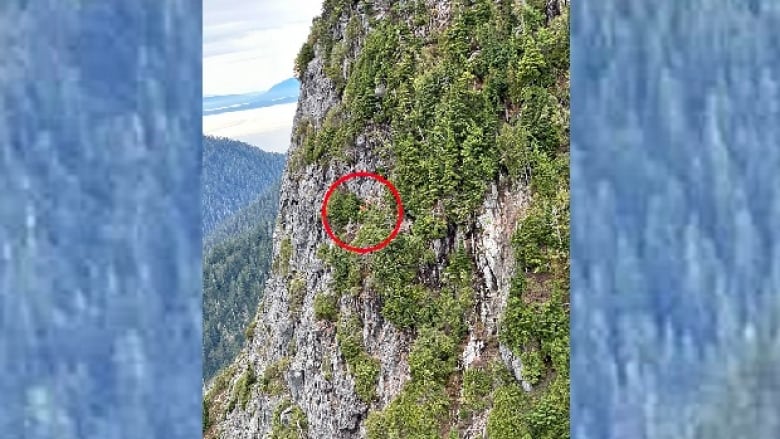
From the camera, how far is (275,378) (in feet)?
29.6

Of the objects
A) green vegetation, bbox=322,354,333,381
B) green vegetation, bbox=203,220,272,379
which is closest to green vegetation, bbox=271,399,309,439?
green vegetation, bbox=322,354,333,381

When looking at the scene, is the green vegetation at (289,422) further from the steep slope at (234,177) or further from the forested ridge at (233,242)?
the steep slope at (234,177)

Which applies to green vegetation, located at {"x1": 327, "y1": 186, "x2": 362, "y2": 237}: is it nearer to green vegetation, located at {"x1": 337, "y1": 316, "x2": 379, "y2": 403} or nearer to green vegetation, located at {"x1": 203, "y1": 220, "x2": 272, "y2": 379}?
green vegetation, located at {"x1": 337, "y1": 316, "x2": 379, "y2": 403}

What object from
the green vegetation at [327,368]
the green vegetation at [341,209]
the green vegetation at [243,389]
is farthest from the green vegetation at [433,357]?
the green vegetation at [243,389]

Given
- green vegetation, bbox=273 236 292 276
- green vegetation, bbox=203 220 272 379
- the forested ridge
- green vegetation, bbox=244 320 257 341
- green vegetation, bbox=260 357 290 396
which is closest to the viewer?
green vegetation, bbox=260 357 290 396

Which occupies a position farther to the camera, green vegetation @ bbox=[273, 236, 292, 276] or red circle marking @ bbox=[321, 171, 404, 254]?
green vegetation @ bbox=[273, 236, 292, 276]

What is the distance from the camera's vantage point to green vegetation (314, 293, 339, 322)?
8062 mm

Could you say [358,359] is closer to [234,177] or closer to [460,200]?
[460,200]

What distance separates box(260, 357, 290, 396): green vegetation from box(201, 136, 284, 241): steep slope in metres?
18.3

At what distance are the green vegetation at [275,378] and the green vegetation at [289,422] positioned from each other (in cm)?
23
